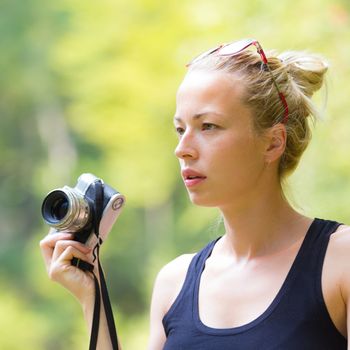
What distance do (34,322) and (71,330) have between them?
314 millimetres

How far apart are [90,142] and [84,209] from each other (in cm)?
580

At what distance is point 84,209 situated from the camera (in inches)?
69.6

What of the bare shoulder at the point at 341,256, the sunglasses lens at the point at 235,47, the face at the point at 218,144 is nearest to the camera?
the bare shoulder at the point at 341,256

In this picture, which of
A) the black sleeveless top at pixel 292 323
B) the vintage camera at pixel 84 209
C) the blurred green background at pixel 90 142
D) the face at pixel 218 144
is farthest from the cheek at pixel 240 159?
the blurred green background at pixel 90 142

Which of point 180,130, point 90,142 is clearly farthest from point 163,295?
point 90,142

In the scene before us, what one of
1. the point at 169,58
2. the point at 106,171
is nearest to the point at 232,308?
the point at 169,58

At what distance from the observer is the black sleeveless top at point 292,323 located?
1485 mm

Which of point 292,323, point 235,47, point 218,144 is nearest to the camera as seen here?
point 292,323

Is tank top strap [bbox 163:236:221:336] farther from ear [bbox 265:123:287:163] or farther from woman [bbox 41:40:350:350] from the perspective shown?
ear [bbox 265:123:287:163]

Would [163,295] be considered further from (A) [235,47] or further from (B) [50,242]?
(A) [235,47]

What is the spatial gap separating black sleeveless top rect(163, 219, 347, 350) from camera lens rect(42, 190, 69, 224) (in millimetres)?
329

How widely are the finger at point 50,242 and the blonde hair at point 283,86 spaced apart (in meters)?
0.44

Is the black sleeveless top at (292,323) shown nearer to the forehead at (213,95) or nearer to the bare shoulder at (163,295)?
the bare shoulder at (163,295)

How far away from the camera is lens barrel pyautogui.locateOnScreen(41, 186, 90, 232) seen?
1.75 meters
